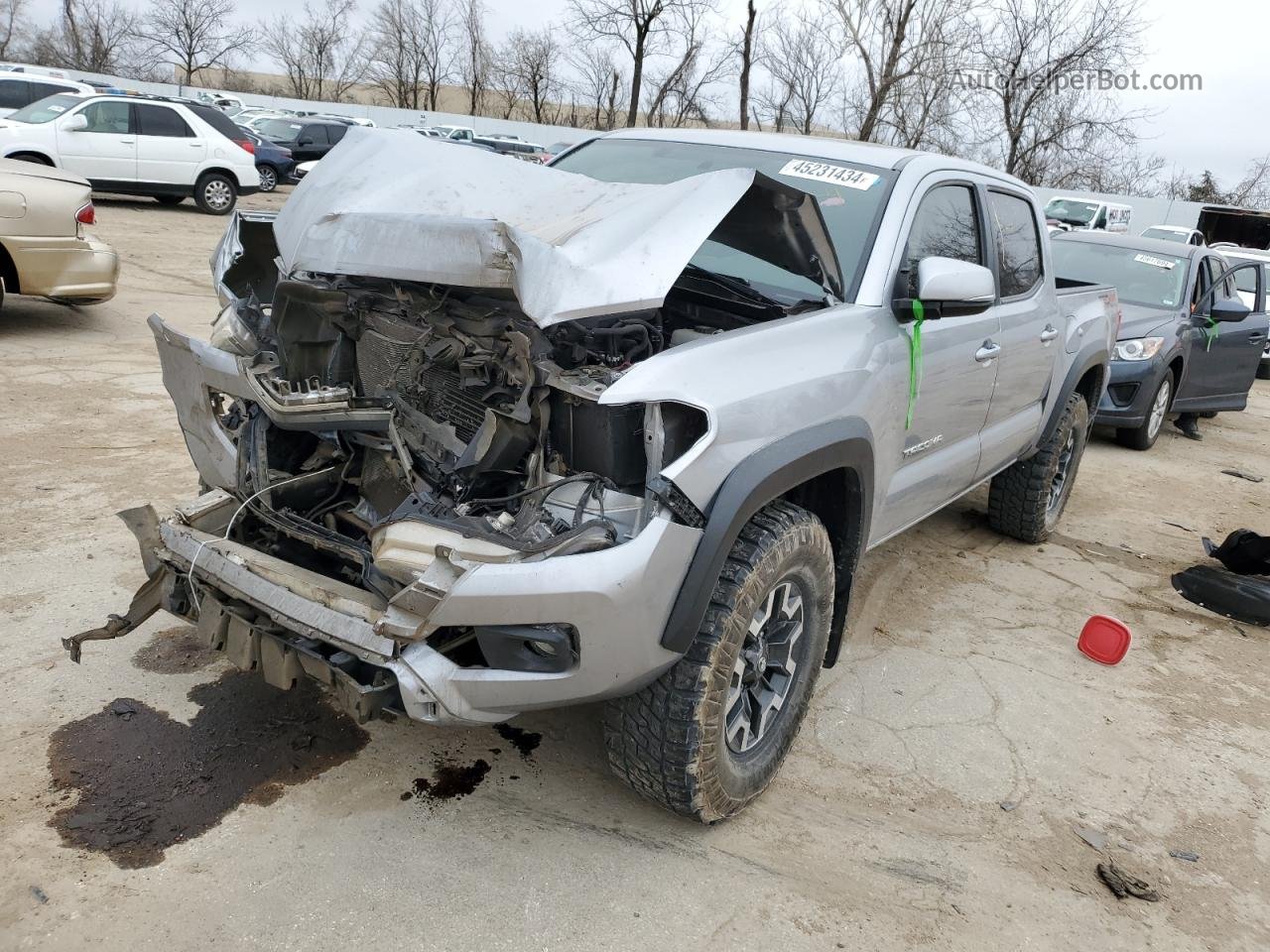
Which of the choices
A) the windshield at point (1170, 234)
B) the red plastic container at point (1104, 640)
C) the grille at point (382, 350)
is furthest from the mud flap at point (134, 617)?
the windshield at point (1170, 234)

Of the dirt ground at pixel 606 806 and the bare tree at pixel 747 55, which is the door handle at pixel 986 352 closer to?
the dirt ground at pixel 606 806

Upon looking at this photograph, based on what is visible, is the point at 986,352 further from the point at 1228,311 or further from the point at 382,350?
the point at 1228,311

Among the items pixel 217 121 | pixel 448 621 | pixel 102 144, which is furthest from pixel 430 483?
pixel 217 121

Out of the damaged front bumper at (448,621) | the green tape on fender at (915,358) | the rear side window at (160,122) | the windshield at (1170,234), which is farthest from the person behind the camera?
the windshield at (1170,234)

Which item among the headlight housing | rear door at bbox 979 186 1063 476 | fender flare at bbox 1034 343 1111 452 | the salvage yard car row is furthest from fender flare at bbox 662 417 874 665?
the headlight housing

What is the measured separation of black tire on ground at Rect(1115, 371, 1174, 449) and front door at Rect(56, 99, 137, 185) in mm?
14256

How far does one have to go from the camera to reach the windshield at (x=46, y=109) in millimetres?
14164

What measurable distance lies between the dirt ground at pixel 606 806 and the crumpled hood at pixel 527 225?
57.4 inches

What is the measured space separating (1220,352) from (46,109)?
15.6 meters

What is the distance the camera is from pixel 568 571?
2250 mm

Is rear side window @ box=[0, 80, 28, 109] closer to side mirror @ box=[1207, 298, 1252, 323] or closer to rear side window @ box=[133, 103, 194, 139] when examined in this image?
rear side window @ box=[133, 103, 194, 139]

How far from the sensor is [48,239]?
7.29 m

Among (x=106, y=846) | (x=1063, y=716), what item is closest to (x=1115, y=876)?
(x=1063, y=716)

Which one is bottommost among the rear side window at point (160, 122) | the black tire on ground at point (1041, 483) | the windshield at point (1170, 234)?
the black tire on ground at point (1041, 483)
